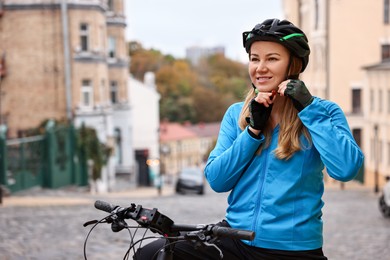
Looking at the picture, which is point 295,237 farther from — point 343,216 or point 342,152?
point 343,216

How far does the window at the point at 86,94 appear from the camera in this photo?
34.4 m

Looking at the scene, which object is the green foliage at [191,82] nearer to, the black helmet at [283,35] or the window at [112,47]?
the window at [112,47]

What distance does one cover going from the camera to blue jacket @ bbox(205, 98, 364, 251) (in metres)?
3.30

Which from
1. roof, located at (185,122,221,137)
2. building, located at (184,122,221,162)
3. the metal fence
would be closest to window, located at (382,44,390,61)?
the metal fence

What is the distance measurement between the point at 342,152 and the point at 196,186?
28.8 metres

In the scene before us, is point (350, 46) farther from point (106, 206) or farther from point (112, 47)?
point (106, 206)

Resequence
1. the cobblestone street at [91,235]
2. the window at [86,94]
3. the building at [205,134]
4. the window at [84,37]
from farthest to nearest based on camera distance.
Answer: the building at [205,134]
the window at [86,94]
the window at [84,37]
the cobblestone street at [91,235]

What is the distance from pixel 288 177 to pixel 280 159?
3.6 inches

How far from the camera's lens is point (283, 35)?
11.3 ft

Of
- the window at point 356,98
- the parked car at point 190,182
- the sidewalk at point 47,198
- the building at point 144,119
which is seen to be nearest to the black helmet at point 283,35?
the sidewalk at point 47,198

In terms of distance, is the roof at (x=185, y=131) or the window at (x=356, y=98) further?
the roof at (x=185, y=131)

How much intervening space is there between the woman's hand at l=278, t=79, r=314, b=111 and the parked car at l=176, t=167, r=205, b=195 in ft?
93.6

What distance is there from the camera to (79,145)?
29234 mm

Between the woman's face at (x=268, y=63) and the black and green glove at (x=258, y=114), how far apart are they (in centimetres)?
11
